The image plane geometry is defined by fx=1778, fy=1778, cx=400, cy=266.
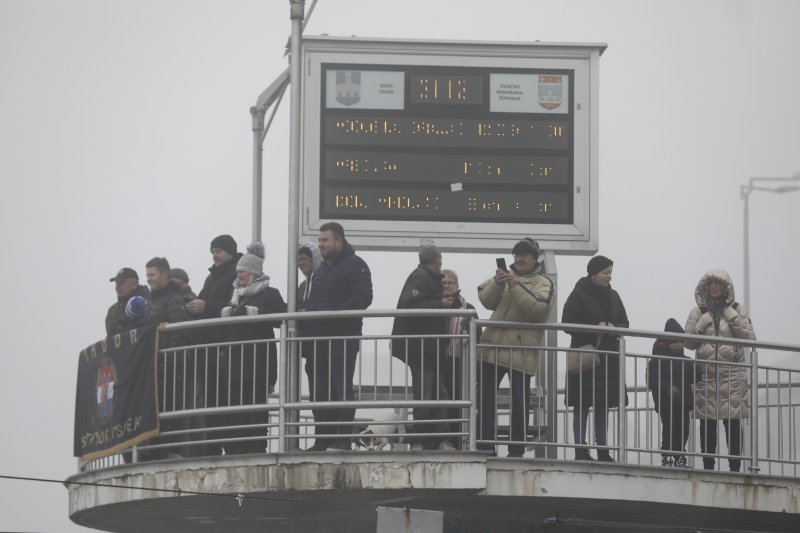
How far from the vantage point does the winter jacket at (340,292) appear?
16.2 m

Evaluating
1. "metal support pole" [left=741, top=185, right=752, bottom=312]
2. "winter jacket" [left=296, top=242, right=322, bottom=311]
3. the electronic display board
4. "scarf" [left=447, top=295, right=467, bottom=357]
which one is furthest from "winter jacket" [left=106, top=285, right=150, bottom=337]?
"metal support pole" [left=741, top=185, right=752, bottom=312]

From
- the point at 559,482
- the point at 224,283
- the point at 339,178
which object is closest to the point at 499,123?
the point at 339,178

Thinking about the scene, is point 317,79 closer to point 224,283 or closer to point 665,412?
point 224,283

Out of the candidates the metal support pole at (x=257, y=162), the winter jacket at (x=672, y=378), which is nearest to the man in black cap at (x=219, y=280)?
the winter jacket at (x=672, y=378)

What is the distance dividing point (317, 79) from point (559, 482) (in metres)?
5.81

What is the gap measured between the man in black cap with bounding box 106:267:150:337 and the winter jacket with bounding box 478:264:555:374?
3802mm

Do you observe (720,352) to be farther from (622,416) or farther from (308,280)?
(308,280)

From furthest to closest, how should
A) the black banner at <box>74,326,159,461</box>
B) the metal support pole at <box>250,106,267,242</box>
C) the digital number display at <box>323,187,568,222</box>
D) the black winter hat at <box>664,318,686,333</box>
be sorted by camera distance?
the metal support pole at <box>250,106,267,242</box>, the digital number display at <box>323,187,568,222</box>, the black banner at <box>74,326,159,461</box>, the black winter hat at <box>664,318,686,333</box>

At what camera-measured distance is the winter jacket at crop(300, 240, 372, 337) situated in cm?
1619

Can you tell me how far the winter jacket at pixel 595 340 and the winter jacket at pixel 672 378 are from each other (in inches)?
15.7

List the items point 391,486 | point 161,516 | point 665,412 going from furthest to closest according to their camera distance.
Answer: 1. point 161,516
2. point 665,412
3. point 391,486

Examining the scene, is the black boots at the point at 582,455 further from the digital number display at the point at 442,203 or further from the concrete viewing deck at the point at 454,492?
the digital number display at the point at 442,203

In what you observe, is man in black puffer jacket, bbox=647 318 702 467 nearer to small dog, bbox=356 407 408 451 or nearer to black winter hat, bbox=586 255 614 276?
black winter hat, bbox=586 255 614 276

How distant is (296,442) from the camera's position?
16.3 meters
